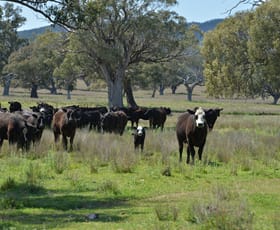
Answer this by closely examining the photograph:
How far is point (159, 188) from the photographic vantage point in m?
13.6

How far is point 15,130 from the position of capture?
62.5ft

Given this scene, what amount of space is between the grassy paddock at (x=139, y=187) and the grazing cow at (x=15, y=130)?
52 cm

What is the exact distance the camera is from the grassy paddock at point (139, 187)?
9695 millimetres

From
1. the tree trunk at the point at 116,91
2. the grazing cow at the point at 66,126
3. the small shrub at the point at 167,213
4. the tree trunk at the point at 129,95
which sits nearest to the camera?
the small shrub at the point at 167,213

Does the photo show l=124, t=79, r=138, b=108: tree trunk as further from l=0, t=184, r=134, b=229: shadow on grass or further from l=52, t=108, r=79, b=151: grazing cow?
l=0, t=184, r=134, b=229: shadow on grass

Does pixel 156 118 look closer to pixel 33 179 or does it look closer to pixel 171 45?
pixel 171 45

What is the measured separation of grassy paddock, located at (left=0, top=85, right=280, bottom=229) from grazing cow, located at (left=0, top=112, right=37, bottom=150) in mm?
524

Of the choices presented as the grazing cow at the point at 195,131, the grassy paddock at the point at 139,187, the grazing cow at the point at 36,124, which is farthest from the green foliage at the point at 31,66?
the grazing cow at the point at 195,131

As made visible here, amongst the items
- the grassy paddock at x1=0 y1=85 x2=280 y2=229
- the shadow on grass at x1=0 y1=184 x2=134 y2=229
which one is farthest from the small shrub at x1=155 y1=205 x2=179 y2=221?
the shadow on grass at x1=0 y1=184 x2=134 y2=229

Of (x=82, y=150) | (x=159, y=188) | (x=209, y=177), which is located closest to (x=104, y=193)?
(x=159, y=188)

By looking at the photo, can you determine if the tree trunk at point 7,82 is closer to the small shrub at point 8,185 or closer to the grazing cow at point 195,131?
the grazing cow at point 195,131

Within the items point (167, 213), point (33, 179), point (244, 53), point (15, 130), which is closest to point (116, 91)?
point (244, 53)

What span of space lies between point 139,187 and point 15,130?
7.03 metres

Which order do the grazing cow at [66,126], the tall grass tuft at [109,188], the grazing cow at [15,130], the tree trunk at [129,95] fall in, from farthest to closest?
the tree trunk at [129,95]
the grazing cow at [66,126]
the grazing cow at [15,130]
the tall grass tuft at [109,188]
